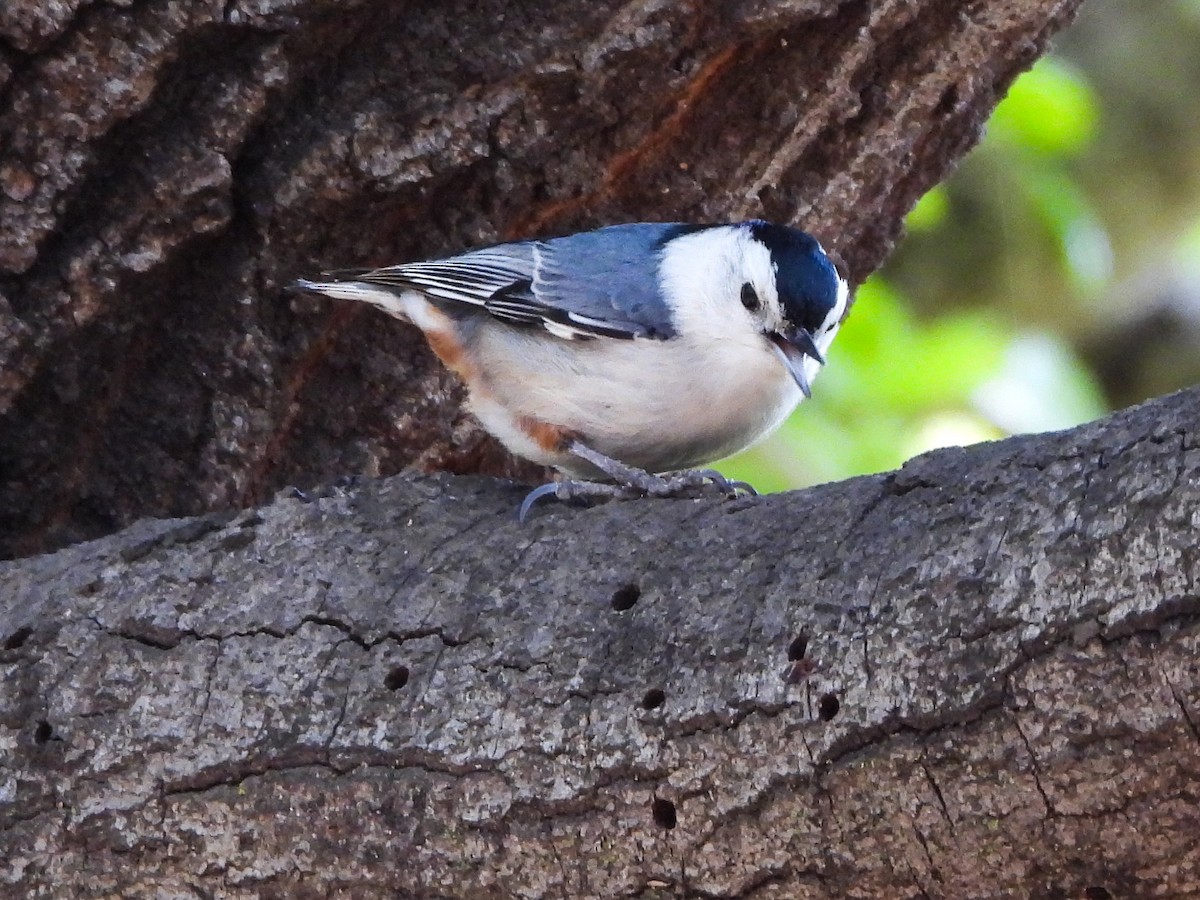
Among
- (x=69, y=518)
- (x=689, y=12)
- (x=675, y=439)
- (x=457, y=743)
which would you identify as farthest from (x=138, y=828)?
(x=689, y=12)

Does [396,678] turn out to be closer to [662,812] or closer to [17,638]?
[662,812]

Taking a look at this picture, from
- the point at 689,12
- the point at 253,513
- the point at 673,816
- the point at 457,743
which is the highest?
the point at 689,12

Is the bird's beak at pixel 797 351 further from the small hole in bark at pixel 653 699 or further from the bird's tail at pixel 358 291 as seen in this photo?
the small hole in bark at pixel 653 699

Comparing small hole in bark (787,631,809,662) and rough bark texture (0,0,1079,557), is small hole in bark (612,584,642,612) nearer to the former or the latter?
small hole in bark (787,631,809,662)

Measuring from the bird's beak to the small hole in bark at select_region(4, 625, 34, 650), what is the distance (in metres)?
1.26

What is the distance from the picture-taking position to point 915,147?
9.68 feet

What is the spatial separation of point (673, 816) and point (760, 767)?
12 cm

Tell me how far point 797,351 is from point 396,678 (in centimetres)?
106

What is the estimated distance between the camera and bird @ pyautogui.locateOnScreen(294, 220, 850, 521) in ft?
8.29

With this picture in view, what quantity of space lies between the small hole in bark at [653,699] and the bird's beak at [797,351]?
95cm

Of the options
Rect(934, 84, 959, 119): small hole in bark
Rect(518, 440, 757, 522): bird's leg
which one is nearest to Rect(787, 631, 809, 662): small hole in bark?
Rect(518, 440, 757, 522): bird's leg

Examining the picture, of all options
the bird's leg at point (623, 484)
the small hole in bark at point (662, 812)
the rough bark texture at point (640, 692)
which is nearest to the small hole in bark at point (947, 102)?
the bird's leg at point (623, 484)

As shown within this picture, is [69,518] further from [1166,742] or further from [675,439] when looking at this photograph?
[1166,742]

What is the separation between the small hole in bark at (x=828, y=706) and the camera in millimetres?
1552
